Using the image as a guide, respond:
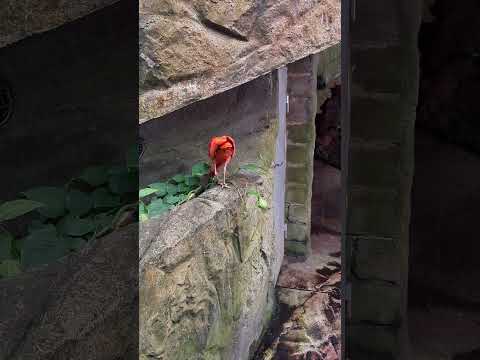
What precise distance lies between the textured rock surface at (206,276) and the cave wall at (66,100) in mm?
339

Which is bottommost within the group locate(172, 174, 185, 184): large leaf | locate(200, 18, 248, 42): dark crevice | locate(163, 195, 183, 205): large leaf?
locate(163, 195, 183, 205): large leaf

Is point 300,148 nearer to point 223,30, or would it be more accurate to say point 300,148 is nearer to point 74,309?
point 223,30

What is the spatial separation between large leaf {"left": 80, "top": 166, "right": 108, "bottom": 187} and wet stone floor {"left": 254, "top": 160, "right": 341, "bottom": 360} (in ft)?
5.99

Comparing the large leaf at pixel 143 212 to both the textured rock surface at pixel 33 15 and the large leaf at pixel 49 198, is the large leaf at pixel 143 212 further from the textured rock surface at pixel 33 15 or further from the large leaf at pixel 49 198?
the textured rock surface at pixel 33 15

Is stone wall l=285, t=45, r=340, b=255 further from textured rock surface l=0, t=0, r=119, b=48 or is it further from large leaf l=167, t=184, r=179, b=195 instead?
textured rock surface l=0, t=0, r=119, b=48

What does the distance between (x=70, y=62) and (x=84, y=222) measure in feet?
1.53

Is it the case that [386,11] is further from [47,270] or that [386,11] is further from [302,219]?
[302,219]

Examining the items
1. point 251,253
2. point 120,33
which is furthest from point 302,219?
point 120,33

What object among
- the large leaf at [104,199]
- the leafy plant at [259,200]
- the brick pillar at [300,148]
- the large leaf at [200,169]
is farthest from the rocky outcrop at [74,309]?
the brick pillar at [300,148]

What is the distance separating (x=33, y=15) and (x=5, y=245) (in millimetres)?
591

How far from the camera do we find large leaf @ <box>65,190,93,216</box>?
1349 mm

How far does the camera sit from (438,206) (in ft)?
2.40

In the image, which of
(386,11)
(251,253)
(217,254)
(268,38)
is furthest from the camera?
(251,253)

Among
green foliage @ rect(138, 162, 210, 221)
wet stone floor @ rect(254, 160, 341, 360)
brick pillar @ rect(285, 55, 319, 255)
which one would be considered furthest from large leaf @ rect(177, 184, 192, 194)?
brick pillar @ rect(285, 55, 319, 255)
